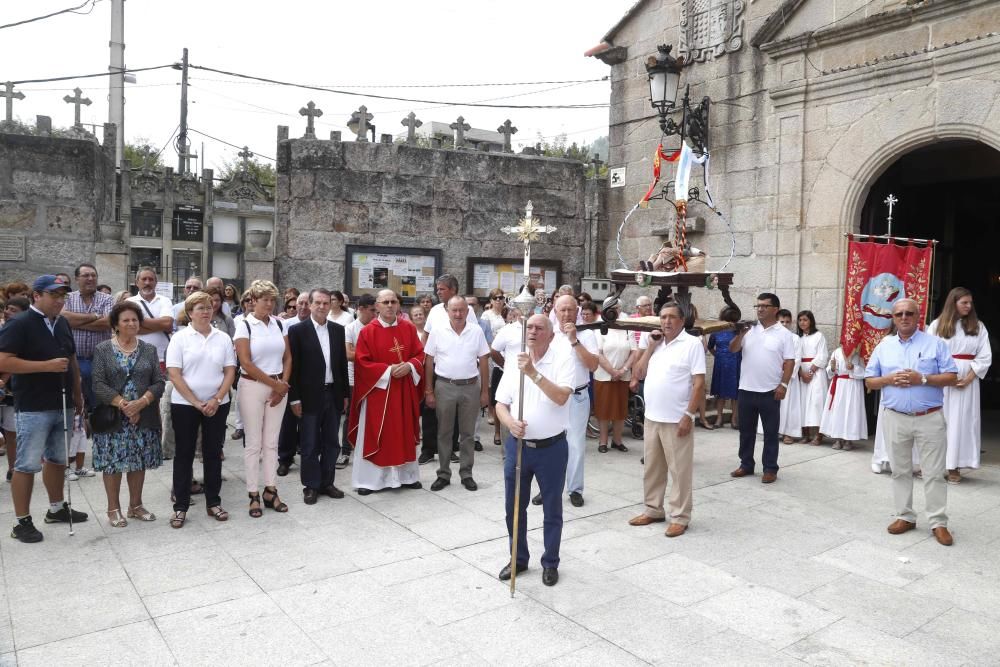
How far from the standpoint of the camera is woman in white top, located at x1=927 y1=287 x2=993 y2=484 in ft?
23.4

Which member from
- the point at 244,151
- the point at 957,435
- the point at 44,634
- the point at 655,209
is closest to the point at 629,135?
the point at 655,209

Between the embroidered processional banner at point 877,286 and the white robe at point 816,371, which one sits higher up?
the embroidered processional banner at point 877,286

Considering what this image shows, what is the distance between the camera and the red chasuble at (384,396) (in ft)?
21.3

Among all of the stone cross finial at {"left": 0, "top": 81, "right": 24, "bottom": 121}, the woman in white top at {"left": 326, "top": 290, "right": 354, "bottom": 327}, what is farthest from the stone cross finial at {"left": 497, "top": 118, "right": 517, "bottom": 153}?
the stone cross finial at {"left": 0, "top": 81, "right": 24, "bottom": 121}

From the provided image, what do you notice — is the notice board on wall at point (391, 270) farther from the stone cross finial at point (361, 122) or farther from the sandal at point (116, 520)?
the sandal at point (116, 520)

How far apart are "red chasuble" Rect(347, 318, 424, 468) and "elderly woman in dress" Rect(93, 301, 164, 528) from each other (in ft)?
5.60

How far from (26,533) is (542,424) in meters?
3.73

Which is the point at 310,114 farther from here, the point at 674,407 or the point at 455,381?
the point at 674,407

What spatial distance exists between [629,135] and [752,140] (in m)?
2.12

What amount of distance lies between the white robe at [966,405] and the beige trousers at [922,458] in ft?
6.45

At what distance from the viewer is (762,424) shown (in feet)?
23.2

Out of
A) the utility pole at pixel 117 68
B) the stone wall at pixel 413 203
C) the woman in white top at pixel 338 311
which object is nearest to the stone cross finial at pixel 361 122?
the stone wall at pixel 413 203

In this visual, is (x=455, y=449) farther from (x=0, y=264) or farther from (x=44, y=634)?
(x=0, y=264)

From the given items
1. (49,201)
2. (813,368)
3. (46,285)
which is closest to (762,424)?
(813,368)
